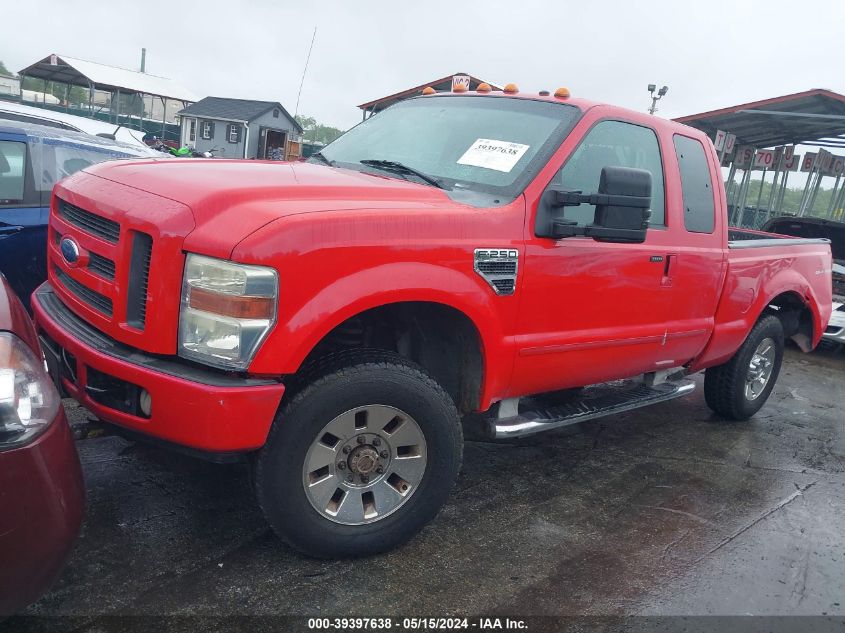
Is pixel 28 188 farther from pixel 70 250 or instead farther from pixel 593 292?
pixel 593 292

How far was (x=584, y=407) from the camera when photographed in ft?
12.3

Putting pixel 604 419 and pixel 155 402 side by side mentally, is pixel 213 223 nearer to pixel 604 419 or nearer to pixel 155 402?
pixel 155 402

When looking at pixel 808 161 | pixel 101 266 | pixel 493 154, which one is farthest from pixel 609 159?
pixel 808 161

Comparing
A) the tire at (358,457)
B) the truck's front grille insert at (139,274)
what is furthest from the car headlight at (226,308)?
the tire at (358,457)

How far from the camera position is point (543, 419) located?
11.3 feet

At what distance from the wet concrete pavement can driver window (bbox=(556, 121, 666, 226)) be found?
1484mm

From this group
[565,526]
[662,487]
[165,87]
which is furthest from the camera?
[165,87]

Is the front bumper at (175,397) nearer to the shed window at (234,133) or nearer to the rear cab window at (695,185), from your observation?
the rear cab window at (695,185)

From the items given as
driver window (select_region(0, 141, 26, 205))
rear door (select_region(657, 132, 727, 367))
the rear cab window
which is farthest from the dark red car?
the rear cab window

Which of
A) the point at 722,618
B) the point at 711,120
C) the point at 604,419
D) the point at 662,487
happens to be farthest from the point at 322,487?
the point at 711,120

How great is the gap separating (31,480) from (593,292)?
2.51m

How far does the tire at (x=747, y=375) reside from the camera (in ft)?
16.5

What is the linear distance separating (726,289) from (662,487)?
52.6 inches

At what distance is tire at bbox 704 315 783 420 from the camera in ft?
16.5
